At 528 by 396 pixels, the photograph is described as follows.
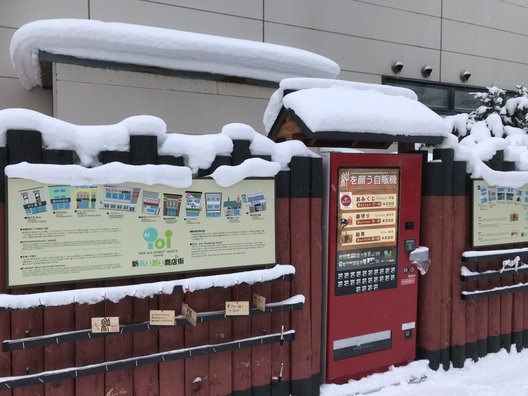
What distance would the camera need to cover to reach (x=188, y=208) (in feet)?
10.0

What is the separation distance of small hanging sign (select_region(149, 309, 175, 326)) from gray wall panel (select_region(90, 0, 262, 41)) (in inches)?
248

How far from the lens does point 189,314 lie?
3.02 meters

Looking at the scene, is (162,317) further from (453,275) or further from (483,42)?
(483,42)

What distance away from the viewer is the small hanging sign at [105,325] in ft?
9.20

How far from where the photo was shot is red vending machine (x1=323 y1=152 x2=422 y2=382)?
367cm

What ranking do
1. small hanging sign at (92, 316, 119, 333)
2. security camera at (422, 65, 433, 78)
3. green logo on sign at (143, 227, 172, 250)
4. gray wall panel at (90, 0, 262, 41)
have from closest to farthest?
A: small hanging sign at (92, 316, 119, 333)
green logo on sign at (143, 227, 172, 250)
gray wall panel at (90, 0, 262, 41)
security camera at (422, 65, 433, 78)

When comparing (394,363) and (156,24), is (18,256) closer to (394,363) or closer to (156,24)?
(394,363)

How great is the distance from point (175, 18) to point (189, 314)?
6556 mm

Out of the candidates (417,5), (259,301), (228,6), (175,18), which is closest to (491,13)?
(417,5)

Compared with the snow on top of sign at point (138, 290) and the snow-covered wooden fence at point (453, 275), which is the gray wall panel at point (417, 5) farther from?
the snow on top of sign at point (138, 290)

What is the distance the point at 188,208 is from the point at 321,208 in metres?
1.18

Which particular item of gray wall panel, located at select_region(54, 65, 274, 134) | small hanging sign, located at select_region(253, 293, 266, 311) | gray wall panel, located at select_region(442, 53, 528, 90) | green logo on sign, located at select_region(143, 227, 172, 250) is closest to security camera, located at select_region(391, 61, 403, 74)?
gray wall panel, located at select_region(442, 53, 528, 90)

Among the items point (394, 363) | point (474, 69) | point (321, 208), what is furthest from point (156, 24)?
point (474, 69)

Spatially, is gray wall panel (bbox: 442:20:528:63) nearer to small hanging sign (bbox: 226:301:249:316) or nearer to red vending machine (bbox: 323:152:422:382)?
red vending machine (bbox: 323:152:422:382)
